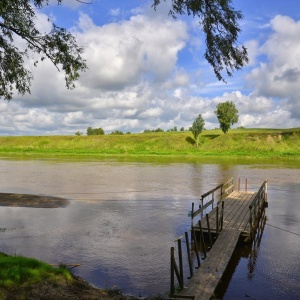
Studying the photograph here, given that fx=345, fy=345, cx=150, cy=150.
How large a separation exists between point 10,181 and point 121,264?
2472 centimetres

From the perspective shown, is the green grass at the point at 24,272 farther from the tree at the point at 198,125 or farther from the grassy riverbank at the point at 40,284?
the tree at the point at 198,125

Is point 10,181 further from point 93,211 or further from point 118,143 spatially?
point 118,143

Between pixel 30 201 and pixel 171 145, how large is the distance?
74640mm

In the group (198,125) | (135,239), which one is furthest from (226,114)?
(135,239)

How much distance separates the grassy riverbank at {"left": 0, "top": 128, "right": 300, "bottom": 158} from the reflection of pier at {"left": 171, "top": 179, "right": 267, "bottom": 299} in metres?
60.1

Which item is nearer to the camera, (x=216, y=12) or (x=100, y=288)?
(x=216, y=12)

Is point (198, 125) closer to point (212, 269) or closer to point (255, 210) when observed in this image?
point (255, 210)

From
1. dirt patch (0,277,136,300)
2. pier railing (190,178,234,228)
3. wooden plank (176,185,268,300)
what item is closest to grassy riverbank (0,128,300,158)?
pier railing (190,178,234,228)

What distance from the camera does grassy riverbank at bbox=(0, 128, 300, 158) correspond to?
8250 centimetres

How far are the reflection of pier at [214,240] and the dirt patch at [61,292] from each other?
1.76m

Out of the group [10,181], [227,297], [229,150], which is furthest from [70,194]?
[229,150]

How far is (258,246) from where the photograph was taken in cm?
1420

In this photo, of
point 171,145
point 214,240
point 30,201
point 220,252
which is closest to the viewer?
point 220,252

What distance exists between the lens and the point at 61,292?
877cm
